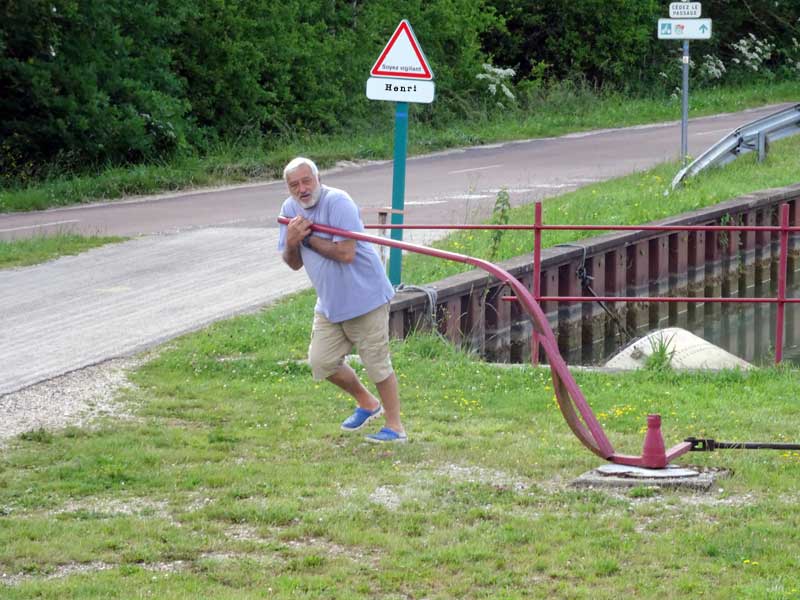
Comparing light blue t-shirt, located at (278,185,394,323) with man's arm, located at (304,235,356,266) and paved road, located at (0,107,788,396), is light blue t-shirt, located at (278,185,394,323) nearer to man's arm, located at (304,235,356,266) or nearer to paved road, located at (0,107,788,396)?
man's arm, located at (304,235,356,266)

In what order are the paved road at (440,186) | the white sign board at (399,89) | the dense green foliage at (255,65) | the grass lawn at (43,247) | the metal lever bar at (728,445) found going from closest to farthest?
the metal lever bar at (728,445)
the white sign board at (399,89)
the grass lawn at (43,247)
the paved road at (440,186)
the dense green foliage at (255,65)

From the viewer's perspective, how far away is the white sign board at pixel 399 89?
41.1 feet

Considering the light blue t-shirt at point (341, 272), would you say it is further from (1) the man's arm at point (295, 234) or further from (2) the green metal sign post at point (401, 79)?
(2) the green metal sign post at point (401, 79)

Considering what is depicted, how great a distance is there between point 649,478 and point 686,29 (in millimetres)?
15655

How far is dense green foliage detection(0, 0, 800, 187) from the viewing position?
26.4 metres

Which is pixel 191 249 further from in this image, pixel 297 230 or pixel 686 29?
pixel 297 230

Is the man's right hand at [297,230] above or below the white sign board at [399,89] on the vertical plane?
below

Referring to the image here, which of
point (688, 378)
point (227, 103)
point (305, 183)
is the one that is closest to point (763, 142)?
point (227, 103)

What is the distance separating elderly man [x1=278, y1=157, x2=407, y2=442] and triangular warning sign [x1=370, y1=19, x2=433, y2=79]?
4185 mm

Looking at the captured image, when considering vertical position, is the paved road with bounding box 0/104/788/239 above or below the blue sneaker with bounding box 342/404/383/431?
above

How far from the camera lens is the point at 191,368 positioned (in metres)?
11.0

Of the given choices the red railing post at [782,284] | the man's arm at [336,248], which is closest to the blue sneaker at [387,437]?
the man's arm at [336,248]

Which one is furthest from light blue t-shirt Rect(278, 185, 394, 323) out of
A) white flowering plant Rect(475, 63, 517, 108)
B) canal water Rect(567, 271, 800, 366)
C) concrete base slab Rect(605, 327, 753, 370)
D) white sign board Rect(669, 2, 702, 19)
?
white flowering plant Rect(475, 63, 517, 108)

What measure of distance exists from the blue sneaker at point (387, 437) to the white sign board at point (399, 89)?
4.67 meters
